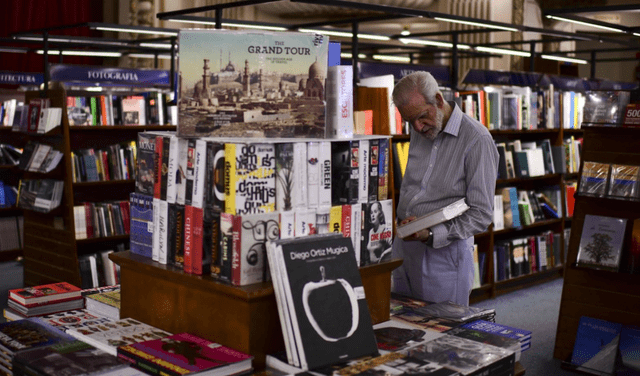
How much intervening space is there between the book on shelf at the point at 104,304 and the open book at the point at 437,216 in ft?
3.98

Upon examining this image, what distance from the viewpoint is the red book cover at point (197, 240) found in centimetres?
195

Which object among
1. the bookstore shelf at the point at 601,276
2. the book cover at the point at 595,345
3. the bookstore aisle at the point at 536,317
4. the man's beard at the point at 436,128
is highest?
the man's beard at the point at 436,128

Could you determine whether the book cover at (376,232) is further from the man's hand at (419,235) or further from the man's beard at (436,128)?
the man's beard at (436,128)

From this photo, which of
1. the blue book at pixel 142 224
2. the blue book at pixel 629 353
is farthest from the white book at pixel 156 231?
the blue book at pixel 629 353

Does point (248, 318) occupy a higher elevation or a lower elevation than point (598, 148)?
lower

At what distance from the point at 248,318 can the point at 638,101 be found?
3198mm

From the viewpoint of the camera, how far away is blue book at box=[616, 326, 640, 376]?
3982mm

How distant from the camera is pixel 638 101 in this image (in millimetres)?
4090

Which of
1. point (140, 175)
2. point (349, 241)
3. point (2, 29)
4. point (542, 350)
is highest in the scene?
point (2, 29)

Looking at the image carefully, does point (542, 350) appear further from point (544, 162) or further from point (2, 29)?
point (2, 29)

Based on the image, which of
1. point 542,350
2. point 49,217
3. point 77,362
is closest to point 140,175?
point 77,362

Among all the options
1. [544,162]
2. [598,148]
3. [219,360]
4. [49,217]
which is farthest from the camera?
[544,162]

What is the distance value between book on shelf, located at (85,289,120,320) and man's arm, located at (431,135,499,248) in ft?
4.31

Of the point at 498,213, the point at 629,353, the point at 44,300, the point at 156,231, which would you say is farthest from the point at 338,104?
the point at 498,213
